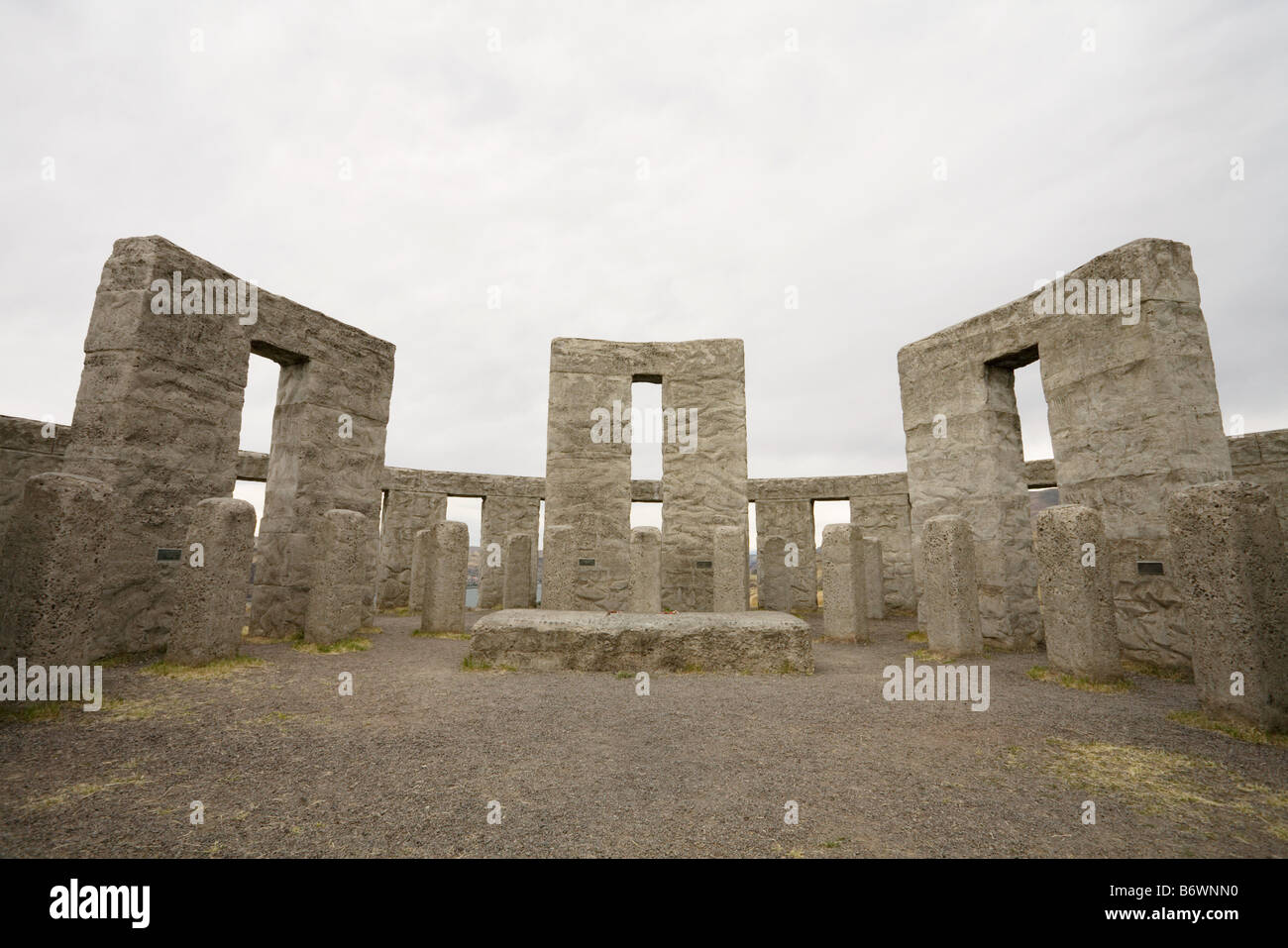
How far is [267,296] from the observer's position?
714 centimetres

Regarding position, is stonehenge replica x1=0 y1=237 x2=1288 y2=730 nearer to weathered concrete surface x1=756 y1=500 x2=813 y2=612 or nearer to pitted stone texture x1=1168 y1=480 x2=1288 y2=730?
pitted stone texture x1=1168 y1=480 x2=1288 y2=730

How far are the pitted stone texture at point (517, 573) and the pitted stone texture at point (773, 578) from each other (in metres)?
5.65

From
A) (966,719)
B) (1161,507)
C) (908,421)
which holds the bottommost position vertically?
(966,719)

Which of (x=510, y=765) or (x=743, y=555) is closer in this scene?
(x=510, y=765)

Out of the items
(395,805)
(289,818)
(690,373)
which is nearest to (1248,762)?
(395,805)

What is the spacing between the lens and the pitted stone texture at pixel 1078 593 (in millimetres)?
4852

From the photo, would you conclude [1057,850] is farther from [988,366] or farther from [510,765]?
[988,366]

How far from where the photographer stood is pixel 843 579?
25.9 feet

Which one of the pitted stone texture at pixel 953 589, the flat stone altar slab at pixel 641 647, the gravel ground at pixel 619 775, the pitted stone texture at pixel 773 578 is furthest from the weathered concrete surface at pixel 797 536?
the gravel ground at pixel 619 775

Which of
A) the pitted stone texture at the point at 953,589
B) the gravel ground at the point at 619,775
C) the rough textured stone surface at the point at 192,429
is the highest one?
the rough textured stone surface at the point at 192,429

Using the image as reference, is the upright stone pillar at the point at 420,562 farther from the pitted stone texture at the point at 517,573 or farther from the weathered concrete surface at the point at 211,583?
the weathered concrete surface at the point at 211,583

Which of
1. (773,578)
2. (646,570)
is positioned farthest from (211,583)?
(773,578)

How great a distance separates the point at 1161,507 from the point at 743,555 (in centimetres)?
478

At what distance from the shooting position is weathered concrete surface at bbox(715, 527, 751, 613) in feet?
26.9
